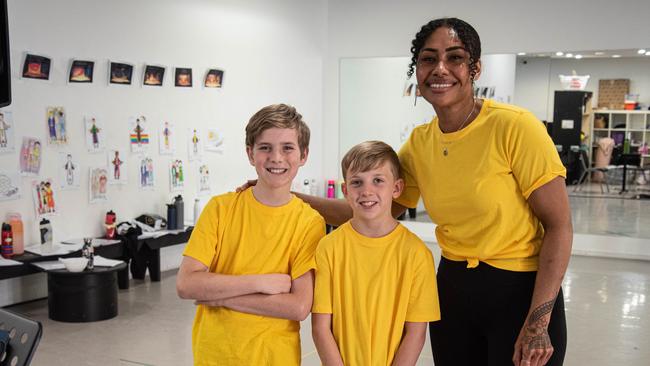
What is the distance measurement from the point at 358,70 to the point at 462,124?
7769 millimetres

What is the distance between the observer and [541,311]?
2.06m

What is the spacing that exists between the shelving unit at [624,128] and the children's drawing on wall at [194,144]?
18.7ft

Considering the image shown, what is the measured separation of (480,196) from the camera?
2.09m

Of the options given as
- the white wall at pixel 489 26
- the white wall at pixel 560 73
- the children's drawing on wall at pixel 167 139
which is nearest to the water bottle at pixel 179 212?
the children's drawing on wall at pixel 167 139

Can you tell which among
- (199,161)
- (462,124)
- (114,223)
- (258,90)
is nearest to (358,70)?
(258,90)

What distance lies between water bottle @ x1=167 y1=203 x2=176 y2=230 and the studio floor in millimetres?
529

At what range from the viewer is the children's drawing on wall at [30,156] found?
5.65 meters

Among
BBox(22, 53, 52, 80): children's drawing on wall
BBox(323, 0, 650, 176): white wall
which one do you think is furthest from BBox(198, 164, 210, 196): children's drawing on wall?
BBox(323, 0, 650, 176): white wall

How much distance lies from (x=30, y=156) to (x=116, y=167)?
2.96ft

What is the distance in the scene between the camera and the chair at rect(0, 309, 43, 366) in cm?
79

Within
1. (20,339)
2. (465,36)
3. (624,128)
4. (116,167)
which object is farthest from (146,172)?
(624,128)

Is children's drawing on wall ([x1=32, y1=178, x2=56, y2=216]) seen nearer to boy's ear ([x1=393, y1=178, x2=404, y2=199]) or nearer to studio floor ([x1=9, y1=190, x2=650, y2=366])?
studio floor ([x1=9, y1=190, x2=650, y2=366])

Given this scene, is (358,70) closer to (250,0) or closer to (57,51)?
(250,0)

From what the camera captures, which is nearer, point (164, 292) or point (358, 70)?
point (164, 292)
